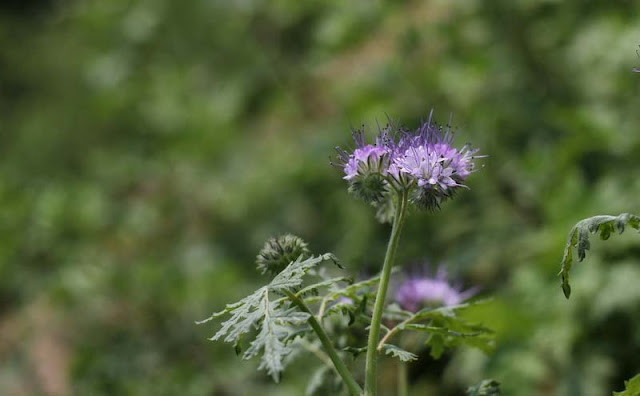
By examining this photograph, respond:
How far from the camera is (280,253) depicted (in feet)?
5.01

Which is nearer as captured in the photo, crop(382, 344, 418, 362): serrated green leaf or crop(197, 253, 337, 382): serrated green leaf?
crop(197, 253, 337, 382): serrated green leaf

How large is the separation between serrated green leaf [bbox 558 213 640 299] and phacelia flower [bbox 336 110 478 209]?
195mm

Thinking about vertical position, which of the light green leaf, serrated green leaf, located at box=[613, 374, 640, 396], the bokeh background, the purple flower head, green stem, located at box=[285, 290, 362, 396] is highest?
the bokeh background

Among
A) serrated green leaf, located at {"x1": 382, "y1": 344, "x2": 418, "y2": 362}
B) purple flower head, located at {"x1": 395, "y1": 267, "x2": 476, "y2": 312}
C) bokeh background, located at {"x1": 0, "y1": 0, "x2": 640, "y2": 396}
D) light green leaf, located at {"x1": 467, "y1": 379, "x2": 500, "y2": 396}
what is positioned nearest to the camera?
serrated green leaf, located at {"x1": 382, "y1": 344, "x2": 418, "y2": 362}

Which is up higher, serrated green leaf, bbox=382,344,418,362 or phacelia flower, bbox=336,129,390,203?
phacelia flower, bbox=336,129,390,203

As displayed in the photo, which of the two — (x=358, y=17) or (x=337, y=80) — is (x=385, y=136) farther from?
(x=337, y=80)

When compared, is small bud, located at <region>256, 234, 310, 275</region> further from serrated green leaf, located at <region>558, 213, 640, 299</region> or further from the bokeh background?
the bokeh background

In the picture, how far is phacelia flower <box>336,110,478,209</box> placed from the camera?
1.37m

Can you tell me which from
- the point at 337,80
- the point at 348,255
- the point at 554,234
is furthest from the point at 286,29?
the point at 554,234

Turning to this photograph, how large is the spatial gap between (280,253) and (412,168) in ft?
1.04

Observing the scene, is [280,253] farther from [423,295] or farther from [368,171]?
[423,295]

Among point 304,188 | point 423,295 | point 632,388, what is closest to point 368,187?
point 632,388

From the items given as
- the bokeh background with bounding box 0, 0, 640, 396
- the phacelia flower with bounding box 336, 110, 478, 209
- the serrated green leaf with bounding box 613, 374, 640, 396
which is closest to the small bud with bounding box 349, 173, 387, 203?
the phacelia flower with bounding box 336, 110, 478, 209

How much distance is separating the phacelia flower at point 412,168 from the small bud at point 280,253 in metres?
0.18
